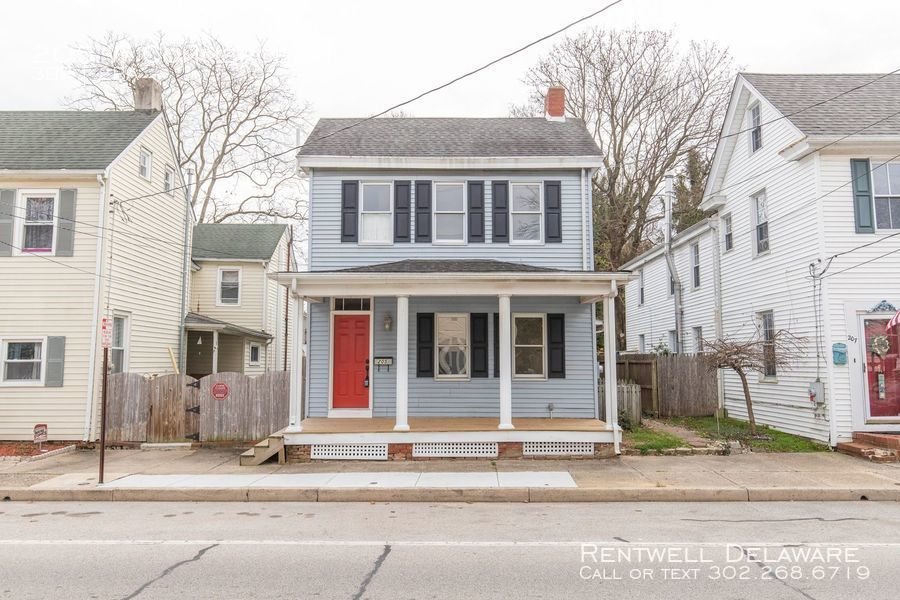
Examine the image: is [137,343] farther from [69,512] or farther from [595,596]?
[595,596]

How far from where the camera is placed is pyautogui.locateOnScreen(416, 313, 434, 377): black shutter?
1242 cm

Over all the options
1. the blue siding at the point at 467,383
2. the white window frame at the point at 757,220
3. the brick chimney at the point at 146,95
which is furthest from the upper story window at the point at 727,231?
the brick chimney at the point at 146,95

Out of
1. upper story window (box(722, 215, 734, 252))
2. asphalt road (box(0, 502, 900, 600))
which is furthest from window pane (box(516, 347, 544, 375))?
upper story window (box(722, 215, 734, 252))

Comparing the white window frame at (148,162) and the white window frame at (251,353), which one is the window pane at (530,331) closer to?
the white window frame at (148,162)

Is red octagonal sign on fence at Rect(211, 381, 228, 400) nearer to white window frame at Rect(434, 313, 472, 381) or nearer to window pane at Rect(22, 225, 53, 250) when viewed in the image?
Answer: white window frame at Rect(434, 313, 472, 381)

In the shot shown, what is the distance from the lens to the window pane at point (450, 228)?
42.4 ft

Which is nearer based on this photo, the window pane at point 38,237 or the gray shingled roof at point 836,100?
the gray shingled roof at point 836,100

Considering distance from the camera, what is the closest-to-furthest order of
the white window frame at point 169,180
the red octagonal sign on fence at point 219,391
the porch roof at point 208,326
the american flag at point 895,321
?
the american flag at point 895,321 < the red octagonal sign on fence at point 219,391 < the white window frame at point 169,180 < the porch roof at point 208,326

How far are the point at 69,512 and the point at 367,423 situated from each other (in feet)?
16.8

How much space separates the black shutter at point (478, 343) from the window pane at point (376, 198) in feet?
10.3

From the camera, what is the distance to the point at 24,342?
1262cm

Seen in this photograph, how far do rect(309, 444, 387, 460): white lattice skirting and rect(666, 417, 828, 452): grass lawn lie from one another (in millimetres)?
7031

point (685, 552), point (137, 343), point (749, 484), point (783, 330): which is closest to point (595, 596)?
point (685, 552)

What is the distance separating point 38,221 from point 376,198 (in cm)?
741
